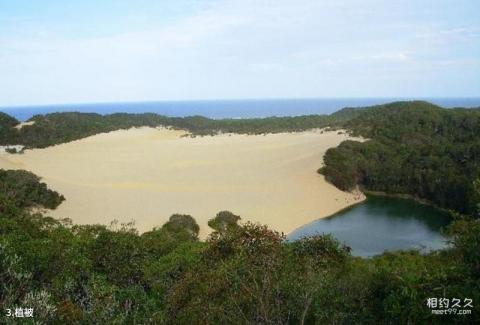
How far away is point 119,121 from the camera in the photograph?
Answer: 85.8 meters

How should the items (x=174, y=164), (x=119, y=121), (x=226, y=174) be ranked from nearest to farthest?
(x=226, y=174) → (x=174, y=164) → (x=119, y=121)

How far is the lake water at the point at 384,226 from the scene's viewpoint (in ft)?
98.3

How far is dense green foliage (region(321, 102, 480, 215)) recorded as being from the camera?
129 ft

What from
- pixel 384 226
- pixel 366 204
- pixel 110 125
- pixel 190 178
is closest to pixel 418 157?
pixel 366 204

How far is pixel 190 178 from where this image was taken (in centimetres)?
4847

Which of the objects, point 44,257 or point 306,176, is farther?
point 306,176

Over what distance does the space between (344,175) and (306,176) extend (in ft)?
13.2

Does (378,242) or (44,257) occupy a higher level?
(44,257)

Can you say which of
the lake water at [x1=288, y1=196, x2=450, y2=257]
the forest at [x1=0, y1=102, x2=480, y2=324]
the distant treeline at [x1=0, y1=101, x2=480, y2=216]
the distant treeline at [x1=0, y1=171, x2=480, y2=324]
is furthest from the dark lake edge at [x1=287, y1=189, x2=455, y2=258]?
the distant treeline at [x1=0, y1=171, x2=480, y2=324]

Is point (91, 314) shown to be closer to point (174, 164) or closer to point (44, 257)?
point (44, 257)

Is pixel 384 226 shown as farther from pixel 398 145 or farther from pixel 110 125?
pixel 110 125

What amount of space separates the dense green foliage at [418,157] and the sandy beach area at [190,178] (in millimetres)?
3347

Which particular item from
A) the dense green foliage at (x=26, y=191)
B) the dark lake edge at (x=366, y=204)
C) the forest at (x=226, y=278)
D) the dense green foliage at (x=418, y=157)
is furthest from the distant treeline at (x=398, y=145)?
the dense green foliage at (x=26, y=191)

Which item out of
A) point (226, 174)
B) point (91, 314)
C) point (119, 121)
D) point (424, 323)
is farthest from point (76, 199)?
point (119, 121)
